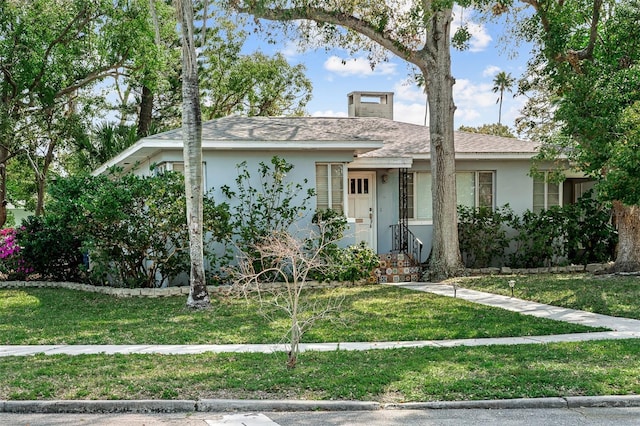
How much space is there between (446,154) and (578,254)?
17.6ft

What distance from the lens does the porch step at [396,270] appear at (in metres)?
16.2

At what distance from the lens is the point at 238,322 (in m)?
10.3

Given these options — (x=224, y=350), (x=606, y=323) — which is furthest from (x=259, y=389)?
(x=606, y=323)

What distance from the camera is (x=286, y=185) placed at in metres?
15.4

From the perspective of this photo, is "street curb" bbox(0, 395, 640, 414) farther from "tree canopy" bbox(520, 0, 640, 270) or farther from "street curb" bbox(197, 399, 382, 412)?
"tree canopy" bbox(520, 0, 640, 270)

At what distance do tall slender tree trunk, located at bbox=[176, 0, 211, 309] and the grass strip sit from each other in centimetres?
404

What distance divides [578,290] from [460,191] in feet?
19.2

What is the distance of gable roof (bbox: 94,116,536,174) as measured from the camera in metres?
14.5

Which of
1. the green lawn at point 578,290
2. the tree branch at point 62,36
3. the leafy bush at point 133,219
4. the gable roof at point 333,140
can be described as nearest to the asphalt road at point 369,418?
the green lawn at point 578,290

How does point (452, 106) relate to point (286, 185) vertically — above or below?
above

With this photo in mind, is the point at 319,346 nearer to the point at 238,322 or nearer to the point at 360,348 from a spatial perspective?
the point at 360,348

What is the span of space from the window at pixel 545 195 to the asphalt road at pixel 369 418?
13.5 meters

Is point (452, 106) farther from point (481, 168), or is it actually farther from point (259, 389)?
point (259, 389)

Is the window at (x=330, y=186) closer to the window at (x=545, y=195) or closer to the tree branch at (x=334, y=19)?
the tree branch at (x=334, y=19)
